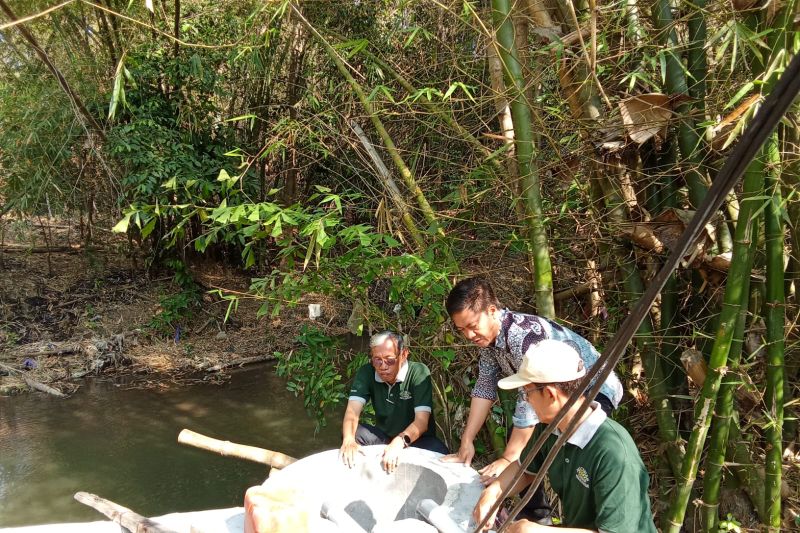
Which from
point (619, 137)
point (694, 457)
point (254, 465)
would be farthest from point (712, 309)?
point (254, 465)

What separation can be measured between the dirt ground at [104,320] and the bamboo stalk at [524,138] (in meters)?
3.32

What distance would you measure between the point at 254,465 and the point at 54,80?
434 cm

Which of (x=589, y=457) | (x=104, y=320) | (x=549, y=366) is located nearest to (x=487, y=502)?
(x=589, y=457)

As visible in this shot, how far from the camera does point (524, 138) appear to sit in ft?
7.79

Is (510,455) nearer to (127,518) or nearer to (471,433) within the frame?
(471,433)

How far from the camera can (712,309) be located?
7.82 feet

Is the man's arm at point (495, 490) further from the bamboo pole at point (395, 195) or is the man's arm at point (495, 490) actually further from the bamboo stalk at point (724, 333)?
the bamboo pole at point (395, 195)

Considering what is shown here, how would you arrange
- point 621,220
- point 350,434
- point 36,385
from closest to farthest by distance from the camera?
point 621,220, point 350,434, point 36,385

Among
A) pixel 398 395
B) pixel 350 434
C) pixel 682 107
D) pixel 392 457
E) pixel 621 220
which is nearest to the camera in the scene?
pixel 392 457

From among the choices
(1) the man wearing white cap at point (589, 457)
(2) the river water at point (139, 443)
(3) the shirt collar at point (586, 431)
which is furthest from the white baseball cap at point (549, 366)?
(2) the river water at point (139, 443)

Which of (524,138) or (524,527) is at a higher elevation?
(524,138)

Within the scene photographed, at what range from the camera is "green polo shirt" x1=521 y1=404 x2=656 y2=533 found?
1400 mm

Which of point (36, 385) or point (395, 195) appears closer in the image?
point (395, 195)

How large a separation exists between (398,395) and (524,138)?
1.25 meters
